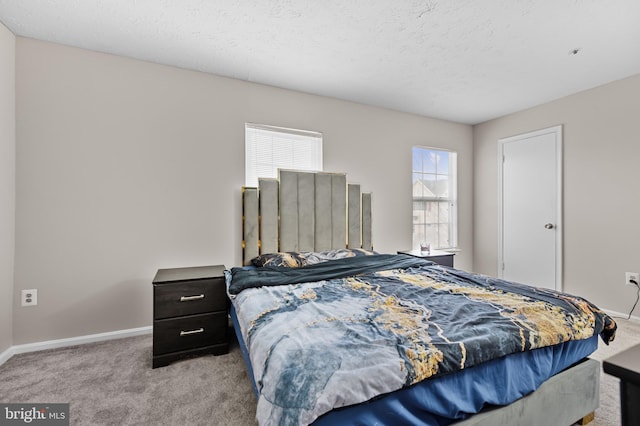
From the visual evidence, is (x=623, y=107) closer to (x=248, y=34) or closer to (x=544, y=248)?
(x=544, y=248)

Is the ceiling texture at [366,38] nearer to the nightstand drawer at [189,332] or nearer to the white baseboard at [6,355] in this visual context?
the nightstand drawer at [189,332]

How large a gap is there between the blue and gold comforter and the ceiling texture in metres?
1.87

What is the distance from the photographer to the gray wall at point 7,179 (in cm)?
212

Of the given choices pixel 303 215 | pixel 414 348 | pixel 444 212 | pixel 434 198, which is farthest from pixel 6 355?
pixel 444 212

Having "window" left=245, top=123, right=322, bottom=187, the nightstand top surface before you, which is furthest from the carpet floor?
"window" left=245, top=123, right=322, bottom=187

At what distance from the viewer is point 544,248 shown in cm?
366

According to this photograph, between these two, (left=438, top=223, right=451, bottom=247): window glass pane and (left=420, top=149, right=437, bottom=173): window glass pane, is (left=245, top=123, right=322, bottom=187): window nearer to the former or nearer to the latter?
(left=420, top=149, right=437, bottom=173): window glass pane

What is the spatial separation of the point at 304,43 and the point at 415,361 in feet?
7.75

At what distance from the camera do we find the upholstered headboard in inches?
114

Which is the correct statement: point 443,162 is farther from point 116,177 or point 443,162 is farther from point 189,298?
point 116,177

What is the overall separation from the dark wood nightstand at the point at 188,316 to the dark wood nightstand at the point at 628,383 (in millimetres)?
2181

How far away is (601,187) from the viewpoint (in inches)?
125

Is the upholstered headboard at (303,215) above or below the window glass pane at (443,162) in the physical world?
below

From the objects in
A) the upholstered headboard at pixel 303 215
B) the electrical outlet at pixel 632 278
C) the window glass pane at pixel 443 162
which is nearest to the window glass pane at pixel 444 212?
the window glass pane at pixel 443 162
